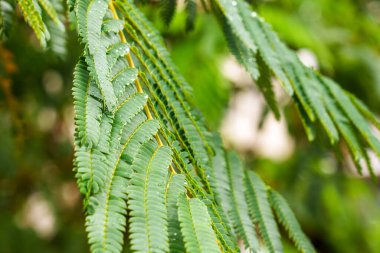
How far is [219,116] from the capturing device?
1.84 metres

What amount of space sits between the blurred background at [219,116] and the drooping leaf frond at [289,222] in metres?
0.77

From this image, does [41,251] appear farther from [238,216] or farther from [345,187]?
[238,216]

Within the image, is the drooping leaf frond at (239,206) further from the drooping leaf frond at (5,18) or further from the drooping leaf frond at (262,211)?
the drooping leaf frond at (5,18)

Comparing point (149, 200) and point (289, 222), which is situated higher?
point (149, 200)

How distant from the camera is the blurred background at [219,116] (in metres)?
1.94

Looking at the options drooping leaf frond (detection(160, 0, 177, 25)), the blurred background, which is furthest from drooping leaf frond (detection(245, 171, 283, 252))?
the blurred background

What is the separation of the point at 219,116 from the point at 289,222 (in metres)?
0.86

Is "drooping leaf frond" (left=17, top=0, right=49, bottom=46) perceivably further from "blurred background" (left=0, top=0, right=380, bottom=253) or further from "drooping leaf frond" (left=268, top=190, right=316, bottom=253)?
"blurred background" (left=0, top=0, right=380, bottom=253)

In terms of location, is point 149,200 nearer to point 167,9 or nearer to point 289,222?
point 289,222

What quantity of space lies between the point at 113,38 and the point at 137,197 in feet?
0.96

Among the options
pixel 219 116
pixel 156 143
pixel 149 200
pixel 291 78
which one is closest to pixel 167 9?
pixel 291 78

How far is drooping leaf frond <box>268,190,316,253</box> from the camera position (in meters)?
0.99

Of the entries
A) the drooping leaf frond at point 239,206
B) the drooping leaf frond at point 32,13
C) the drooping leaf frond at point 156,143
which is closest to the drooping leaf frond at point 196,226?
the drooping leaf frond at point 156,143

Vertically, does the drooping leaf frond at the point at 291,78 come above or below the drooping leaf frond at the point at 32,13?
below
